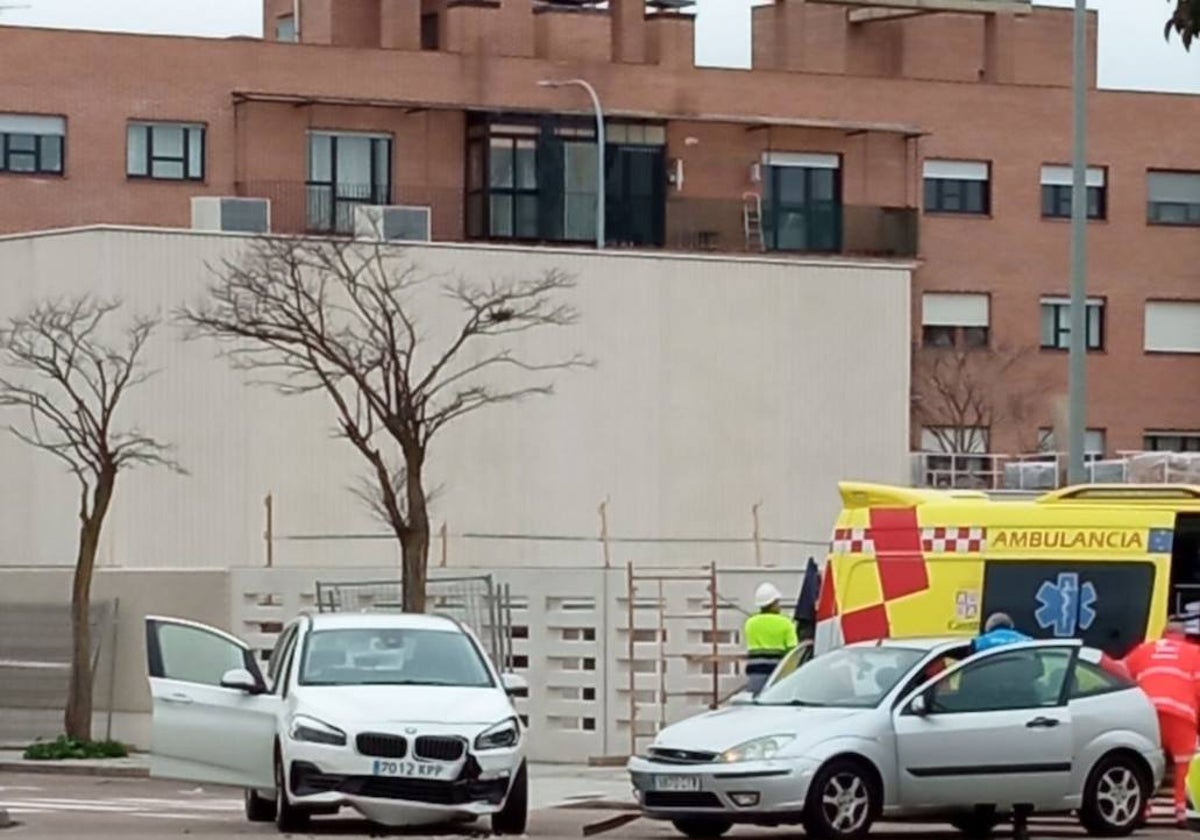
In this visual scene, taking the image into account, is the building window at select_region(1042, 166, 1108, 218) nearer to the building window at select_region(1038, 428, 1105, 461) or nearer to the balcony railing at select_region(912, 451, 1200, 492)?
the building window at select_region(1038, 428, 1105, 461)

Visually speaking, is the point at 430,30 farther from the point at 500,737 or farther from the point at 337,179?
the point at 500,737

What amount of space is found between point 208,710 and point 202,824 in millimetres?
1412

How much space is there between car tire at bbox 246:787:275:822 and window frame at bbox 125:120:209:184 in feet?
138

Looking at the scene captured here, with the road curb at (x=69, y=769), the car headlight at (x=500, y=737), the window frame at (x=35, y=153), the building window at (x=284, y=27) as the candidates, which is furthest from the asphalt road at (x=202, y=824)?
the building window at (x=284, y=27)

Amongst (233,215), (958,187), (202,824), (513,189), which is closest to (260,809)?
(202,824)

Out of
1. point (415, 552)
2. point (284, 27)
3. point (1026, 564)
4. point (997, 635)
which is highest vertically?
point (284, 27)

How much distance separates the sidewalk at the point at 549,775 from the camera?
85.3 feet

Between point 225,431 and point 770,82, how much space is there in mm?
30105

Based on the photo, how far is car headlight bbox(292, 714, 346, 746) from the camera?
19.9 m

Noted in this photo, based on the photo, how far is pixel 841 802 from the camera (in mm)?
19953

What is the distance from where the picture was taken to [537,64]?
67000 millimetres

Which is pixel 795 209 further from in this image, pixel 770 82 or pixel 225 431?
pixel 225 431

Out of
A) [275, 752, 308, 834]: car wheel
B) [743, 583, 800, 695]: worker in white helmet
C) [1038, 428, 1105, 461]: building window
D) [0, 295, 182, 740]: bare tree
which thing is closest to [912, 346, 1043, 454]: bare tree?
[1038, 428, 1105, 461]: building window

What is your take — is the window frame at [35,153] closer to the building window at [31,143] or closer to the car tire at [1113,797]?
the building window at [31,143]
